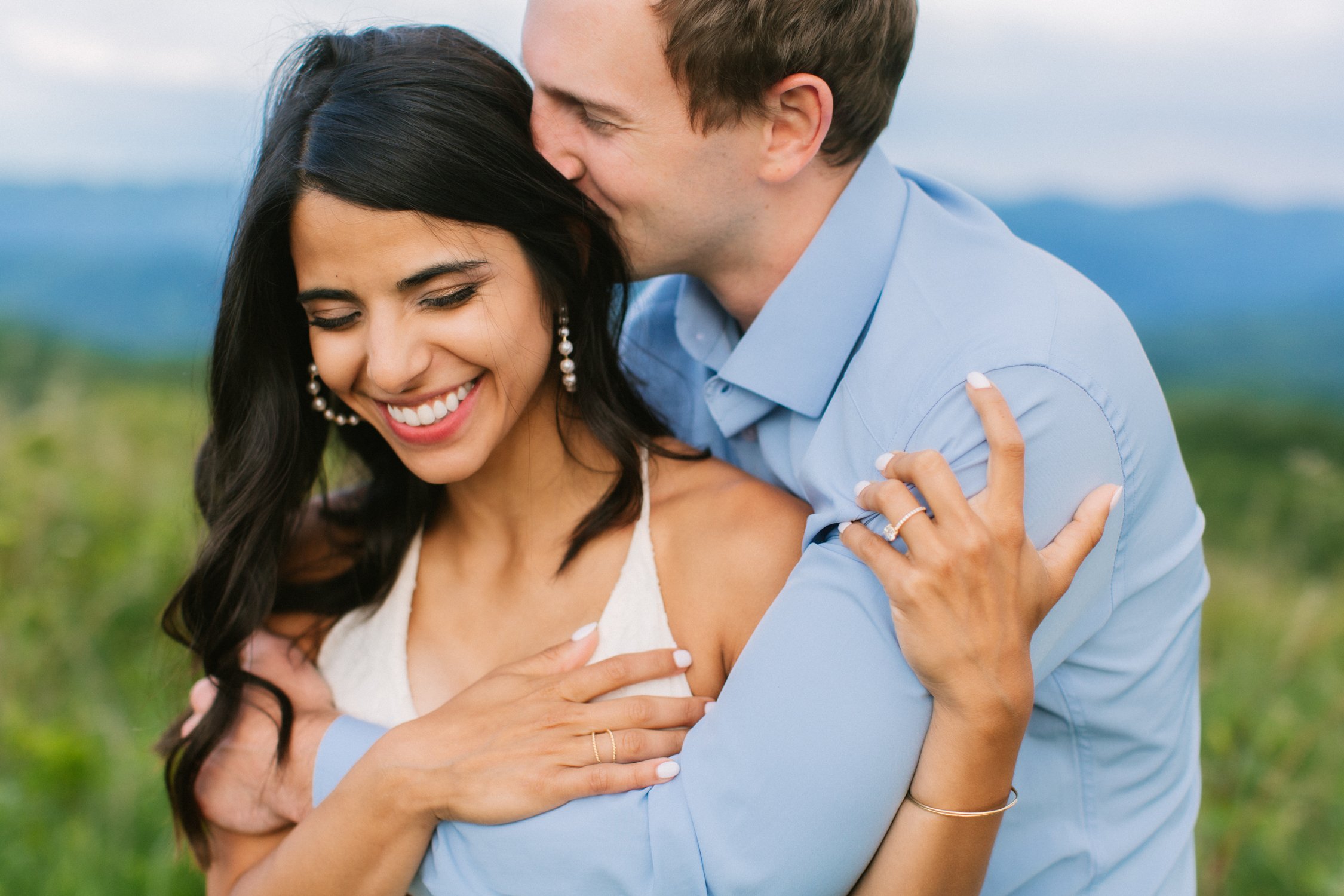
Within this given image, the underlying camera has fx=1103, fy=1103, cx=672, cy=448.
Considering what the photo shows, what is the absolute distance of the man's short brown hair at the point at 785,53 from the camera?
6.85 feet

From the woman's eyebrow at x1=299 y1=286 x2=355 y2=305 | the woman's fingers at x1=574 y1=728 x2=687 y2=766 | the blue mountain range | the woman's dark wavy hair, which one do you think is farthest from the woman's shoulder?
the blue mountain range

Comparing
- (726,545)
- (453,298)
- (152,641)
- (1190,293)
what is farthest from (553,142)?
(1190,293)

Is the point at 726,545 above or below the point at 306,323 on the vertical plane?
below

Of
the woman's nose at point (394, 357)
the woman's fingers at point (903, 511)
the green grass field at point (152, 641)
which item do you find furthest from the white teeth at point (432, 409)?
the woman's fingers at point (903, 511)

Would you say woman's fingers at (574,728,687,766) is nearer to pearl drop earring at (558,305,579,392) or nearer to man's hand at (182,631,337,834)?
man's hand at (182,631,337,834)

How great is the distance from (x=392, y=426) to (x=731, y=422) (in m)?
0.71

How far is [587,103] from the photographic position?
215 centimetres

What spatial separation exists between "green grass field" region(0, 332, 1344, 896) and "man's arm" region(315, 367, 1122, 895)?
1.61 metres

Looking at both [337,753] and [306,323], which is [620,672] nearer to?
[337,753]

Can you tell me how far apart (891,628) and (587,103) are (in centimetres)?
116

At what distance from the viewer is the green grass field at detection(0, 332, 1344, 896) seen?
10.3 ft

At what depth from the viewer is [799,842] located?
1676 mm

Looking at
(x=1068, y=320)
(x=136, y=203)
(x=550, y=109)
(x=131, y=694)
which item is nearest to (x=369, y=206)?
(x=550, y=109)

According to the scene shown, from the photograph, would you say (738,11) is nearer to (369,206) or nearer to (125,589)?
(369,206)
